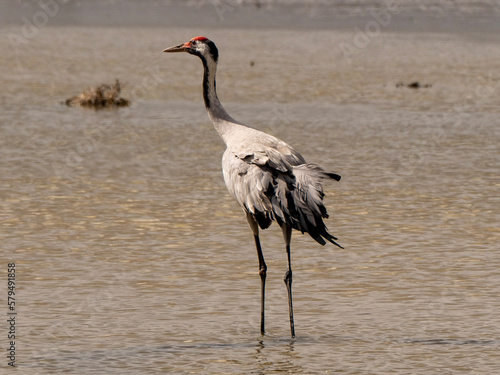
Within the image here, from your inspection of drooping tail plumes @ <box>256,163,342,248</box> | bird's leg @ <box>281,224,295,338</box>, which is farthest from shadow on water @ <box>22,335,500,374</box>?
drooping tail plumes @ <box>256,163,342,248</box>

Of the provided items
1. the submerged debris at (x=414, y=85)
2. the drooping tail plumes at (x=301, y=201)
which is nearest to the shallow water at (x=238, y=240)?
the drooping tail plumes at (x=301, y=201)

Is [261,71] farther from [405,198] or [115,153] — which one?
[405,198]

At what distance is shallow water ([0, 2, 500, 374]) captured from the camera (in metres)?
8.10

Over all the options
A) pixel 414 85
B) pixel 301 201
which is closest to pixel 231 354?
pixel 301 201

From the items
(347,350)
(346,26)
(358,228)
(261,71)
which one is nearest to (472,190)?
(358,228)

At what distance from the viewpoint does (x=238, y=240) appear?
1137 cm

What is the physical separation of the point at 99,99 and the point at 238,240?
11449 mm

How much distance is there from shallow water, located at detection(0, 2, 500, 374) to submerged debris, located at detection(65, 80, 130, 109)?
0.38 m

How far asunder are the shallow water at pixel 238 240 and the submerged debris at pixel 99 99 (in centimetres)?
38

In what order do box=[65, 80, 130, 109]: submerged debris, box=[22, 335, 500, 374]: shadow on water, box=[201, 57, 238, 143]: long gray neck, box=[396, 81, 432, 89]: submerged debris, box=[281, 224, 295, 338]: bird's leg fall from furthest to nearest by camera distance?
1. box=[396, 81, 432, 89]: submerged debris
2. box=[65, 80, 130, 109]: submerged debris
3. box=[201, 57, 238, 143]: long gray neck
4. box=[281, 224, 295, 338]: bird's leg
5. box=[22, 335, 500, 374]: shadow on water

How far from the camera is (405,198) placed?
A: 13508mm

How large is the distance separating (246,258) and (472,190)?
4.41m

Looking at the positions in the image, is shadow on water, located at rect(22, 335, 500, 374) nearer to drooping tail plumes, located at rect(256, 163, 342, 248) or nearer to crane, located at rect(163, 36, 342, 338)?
crane, located at rect(163, 36, 342, 338)

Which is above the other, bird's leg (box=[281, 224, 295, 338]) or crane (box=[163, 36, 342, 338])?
crane (box=[163, 36, 342, 338])
